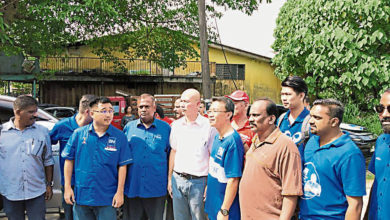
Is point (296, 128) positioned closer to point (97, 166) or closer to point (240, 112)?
point (240, 112)

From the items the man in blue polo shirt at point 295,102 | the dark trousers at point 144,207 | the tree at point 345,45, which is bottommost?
the dark trousers at point 144,207

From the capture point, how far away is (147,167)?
4.11 meters

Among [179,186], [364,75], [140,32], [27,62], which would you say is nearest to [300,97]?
[179,186]

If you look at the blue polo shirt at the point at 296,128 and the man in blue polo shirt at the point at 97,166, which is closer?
the blue polo shirt at the point at 296,128

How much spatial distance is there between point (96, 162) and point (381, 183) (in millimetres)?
2601

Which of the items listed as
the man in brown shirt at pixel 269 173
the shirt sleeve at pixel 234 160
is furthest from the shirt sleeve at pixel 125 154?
the man in brown shirt at pixel 269 173

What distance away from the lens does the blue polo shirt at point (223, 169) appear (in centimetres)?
327

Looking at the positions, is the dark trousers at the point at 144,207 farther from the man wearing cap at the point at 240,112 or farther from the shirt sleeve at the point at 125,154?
the man wearing cap at the point at 240,112

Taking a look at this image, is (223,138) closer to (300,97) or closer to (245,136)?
(245,136)

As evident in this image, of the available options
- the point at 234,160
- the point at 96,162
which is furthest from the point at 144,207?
the point at 234,160

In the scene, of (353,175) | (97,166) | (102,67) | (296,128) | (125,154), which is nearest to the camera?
(353,175)

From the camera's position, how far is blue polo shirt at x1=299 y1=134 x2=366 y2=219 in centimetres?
254

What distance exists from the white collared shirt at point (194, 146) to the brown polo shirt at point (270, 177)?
3.28 feet

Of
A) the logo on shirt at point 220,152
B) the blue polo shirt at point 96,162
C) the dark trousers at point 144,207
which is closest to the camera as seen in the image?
the logo on shirt at point 220,152
